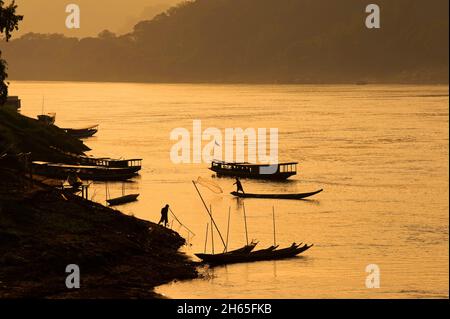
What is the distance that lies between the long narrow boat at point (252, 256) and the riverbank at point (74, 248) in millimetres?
1227

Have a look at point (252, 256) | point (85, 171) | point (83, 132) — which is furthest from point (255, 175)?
point (83, 132)

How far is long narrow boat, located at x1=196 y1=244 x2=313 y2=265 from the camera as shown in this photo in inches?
1730

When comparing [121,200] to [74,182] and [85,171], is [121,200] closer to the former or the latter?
[74,182]

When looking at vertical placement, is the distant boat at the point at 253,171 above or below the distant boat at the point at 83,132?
below

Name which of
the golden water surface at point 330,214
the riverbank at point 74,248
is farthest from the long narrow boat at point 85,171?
the riverbank at point 74,248

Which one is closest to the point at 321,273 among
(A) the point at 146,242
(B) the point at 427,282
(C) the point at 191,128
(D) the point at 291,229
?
(B) the point at 427,282

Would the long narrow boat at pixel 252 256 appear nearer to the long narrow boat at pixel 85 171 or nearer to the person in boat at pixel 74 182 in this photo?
the person in boat at pixel 74 182

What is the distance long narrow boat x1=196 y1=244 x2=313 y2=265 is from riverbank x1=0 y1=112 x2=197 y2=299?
1.23m

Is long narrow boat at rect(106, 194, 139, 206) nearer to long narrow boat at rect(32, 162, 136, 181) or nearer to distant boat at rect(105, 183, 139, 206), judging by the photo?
distant boat at rect(105, 183, 139, 206)

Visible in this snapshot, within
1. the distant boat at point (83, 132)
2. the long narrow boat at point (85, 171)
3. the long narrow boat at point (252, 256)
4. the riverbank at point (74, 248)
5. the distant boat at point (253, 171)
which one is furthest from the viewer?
the distant boat at point (83, 132)

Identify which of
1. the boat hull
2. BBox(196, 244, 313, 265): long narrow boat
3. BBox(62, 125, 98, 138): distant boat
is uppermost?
BBox(62, 125, 98, 138): distant boat

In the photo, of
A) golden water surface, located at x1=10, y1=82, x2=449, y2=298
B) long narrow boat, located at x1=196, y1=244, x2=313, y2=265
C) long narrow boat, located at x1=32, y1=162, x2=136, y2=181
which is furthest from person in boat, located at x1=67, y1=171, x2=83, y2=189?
long narrow boat, located at x1=196, y1=244, x2=313, y2=265

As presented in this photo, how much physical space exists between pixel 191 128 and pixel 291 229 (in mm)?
108850

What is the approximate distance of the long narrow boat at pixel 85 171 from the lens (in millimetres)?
72625
